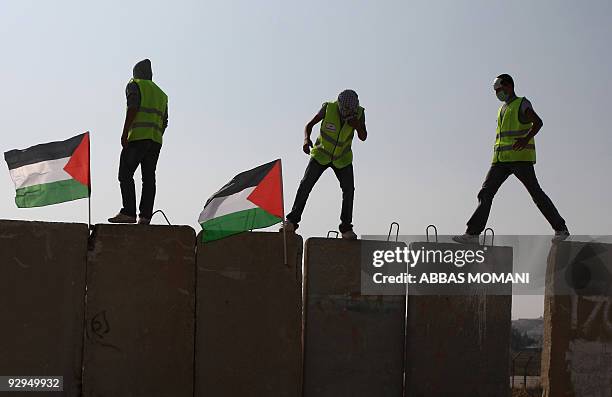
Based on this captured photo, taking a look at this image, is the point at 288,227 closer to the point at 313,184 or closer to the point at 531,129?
the point at 313,184

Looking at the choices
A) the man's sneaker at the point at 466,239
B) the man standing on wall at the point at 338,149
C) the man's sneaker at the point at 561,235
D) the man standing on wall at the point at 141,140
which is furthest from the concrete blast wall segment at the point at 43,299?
the man's sneaker at the point at 561,235

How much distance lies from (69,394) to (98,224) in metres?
1.56

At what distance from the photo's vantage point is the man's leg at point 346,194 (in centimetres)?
918

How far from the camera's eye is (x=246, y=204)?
874 centimetres

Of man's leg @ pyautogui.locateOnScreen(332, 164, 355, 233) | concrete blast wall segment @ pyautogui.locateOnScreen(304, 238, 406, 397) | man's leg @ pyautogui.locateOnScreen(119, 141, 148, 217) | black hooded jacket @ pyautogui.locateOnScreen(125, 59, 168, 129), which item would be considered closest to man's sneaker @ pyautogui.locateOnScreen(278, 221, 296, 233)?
concrete blast wall segment @ pyautogui.locateOnScreen(304, 238, 406, 397)

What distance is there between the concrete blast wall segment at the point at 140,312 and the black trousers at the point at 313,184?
1273mm

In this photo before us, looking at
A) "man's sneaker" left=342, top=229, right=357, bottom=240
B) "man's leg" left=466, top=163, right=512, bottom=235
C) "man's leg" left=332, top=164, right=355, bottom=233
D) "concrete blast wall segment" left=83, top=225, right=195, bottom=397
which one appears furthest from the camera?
"man's leg" left=466, top=163, right=512, bottom=235

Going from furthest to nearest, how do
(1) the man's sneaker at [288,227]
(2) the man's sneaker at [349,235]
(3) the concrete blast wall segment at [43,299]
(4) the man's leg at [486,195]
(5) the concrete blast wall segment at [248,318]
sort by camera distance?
(4) the man's leg at [486,195]
(2) the man's sneaker at [349,235]
(1) the man's sneaker at [288,227]
(5) the concrete blast wall segment at [248,318]
(3) the concrete blast wall segment at [43,299]

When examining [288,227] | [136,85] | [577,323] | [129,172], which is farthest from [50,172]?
[577,323]

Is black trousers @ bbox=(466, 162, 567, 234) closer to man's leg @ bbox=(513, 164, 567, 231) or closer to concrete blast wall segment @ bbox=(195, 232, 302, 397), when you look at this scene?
man's leg @ bbox=(513, 164, 567, 231)

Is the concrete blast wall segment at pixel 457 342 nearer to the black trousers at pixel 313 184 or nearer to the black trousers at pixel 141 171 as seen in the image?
the black trousers at pixel 313 184

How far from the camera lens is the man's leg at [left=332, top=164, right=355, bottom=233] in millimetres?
9180

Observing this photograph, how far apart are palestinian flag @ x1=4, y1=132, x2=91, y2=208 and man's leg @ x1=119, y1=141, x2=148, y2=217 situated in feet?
1.12

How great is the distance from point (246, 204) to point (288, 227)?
525mm
